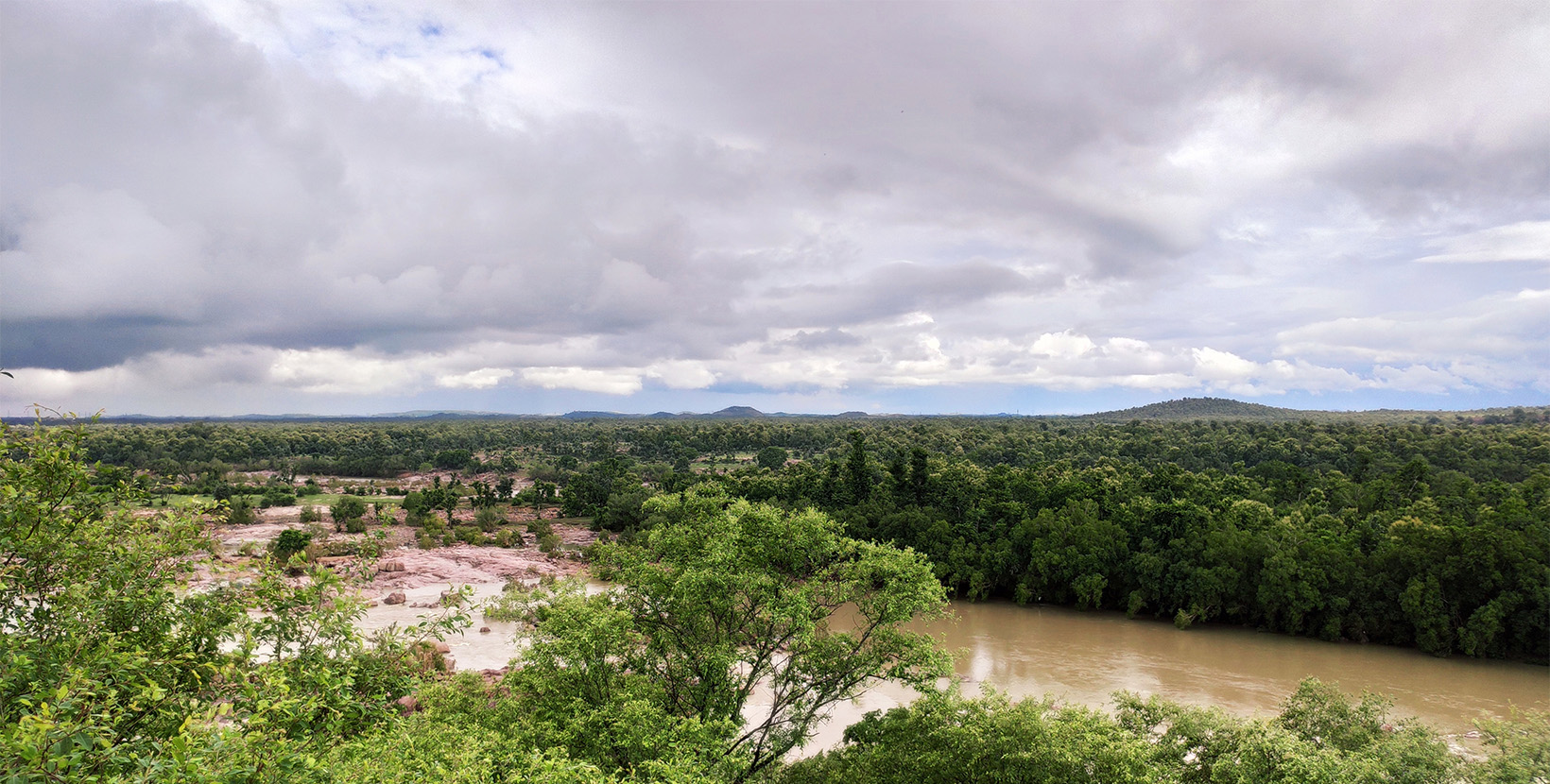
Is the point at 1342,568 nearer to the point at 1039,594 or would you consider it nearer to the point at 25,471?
the point at 1039,594

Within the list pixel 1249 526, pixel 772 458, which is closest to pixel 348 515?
pixel 772 458

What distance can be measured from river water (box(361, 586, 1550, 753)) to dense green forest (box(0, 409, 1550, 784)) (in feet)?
5.20

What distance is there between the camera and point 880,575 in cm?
1614

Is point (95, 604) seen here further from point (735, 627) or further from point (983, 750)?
point (983, 750)

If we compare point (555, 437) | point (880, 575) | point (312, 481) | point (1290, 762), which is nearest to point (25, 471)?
point (880, 575)

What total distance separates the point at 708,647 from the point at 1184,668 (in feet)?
94.5

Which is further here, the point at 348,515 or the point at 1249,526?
the point at 348,515

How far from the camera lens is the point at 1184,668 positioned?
107ft

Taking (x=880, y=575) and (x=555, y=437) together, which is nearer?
(x=880, y=575)

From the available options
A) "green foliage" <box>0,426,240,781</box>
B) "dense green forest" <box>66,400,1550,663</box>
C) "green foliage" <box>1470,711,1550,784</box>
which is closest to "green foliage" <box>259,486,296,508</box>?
"dense green forest" <box>66,400,1550,663</box>

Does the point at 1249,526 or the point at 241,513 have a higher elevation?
the point at 1249,526

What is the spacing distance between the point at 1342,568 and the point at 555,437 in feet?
467

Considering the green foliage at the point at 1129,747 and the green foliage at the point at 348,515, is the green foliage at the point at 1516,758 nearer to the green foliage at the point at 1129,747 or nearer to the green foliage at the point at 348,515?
the green foliage at the point at 1129,747

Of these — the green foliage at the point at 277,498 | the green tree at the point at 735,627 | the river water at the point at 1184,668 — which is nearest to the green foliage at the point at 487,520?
the river water at the point at 1184,668
